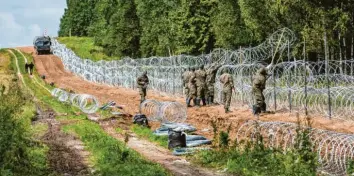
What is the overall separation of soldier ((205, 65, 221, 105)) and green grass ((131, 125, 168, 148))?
6.28m

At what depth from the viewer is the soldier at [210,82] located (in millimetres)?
32094

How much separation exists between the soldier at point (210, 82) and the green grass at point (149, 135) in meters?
6.28

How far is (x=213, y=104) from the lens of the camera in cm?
3262

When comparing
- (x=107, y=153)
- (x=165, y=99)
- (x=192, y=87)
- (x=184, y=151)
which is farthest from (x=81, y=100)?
(x=107, y=153)

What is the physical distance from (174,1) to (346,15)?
1421 inches

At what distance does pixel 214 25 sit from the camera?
198 ft

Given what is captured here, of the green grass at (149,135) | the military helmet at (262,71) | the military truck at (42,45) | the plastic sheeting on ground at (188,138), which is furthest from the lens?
Result: the military truck at (42,45)

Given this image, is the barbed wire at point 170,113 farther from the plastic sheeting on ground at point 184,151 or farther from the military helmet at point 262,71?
the plastic sheeting on ground at point 184,151

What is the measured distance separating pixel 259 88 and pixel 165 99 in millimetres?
13893

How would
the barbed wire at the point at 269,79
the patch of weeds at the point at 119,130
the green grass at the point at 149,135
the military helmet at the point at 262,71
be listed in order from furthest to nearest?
the military helmet at the point at 262,71, the patch of weeds at the point at 119,130, the barbed wire at the point at 269,79, the green grass at the point at 149,135

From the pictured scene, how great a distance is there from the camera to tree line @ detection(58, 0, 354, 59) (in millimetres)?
43781

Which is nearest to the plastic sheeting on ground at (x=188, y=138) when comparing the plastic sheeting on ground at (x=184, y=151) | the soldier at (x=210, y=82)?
the plastic sheeting on ground at (x=184, y=151)

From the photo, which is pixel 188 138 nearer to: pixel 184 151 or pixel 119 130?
pixel 184 151

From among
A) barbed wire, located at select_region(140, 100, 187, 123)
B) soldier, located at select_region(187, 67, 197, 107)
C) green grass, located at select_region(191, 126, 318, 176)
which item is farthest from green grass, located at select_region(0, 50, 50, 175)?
soldier, located at select_region(187, 67, 197, 107)
